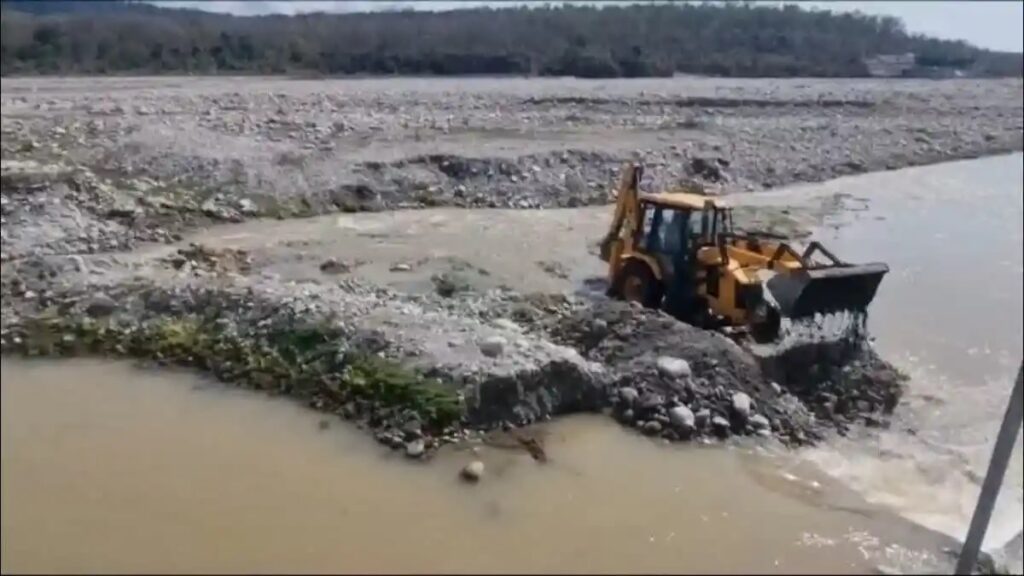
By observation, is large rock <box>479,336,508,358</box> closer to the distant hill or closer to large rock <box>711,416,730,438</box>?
large rock <box>711,416,730,438</box>

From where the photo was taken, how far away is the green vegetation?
26.1 feet

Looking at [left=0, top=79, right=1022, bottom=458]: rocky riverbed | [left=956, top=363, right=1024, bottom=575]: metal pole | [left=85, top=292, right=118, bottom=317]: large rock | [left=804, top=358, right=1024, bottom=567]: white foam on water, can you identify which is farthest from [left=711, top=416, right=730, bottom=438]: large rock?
[left=85, top=292, right=118, bottom=317]: large rock

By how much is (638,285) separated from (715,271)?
2.93ft

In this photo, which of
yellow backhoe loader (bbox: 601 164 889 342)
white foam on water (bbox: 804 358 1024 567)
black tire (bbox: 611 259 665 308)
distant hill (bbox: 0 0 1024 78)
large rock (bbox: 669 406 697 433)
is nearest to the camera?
white foam on water (bbox: 804 358 1024 567)

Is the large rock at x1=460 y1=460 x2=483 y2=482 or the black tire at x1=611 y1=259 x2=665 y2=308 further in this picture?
the black tire at x1=611 y1=259 x2=665 y2=308

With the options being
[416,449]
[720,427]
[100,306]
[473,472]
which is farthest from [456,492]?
[100,306]

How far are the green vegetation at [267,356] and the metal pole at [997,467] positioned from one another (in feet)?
12.2

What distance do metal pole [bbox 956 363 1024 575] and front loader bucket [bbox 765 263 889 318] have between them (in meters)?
3.39

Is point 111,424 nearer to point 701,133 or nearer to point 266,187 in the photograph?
point 266,187

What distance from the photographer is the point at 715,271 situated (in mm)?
9445

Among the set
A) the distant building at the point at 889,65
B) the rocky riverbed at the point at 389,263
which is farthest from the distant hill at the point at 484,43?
the rocky riverbed at the point at 389,263

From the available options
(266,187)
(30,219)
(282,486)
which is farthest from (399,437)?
(266,187)

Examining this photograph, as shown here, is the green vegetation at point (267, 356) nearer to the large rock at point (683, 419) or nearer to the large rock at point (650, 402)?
the large rock at point (650, 402)

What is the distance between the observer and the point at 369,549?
6281 millimetres
